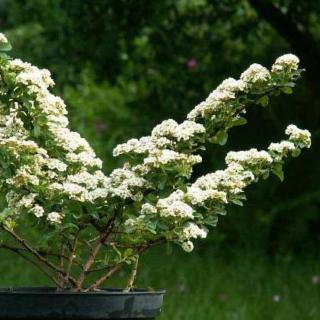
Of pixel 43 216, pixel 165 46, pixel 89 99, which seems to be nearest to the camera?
pixel 43 216

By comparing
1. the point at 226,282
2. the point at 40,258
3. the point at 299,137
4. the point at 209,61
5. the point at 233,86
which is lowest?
the point at 40,258

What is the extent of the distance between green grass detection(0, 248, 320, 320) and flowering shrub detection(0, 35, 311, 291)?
2473mm

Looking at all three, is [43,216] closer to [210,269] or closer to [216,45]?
[210,269]

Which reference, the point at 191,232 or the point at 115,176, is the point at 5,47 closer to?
the point at 115,176

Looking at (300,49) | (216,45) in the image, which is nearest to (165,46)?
(216,45)

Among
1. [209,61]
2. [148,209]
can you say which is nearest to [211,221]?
[148,209]

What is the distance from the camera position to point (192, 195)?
3113 millimetres

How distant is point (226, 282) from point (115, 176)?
137 inches

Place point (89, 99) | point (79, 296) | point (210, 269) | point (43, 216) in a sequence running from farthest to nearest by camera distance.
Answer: point (89, 99) → point (210, 269) → point (43, 216) → point (79, 296)

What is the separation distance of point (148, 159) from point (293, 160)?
4.78 meters

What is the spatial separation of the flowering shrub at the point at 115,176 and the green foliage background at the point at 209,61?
3.95 m

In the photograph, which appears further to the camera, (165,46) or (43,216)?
(165,46)

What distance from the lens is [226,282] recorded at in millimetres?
6594

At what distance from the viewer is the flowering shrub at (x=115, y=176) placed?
10.3 ft
